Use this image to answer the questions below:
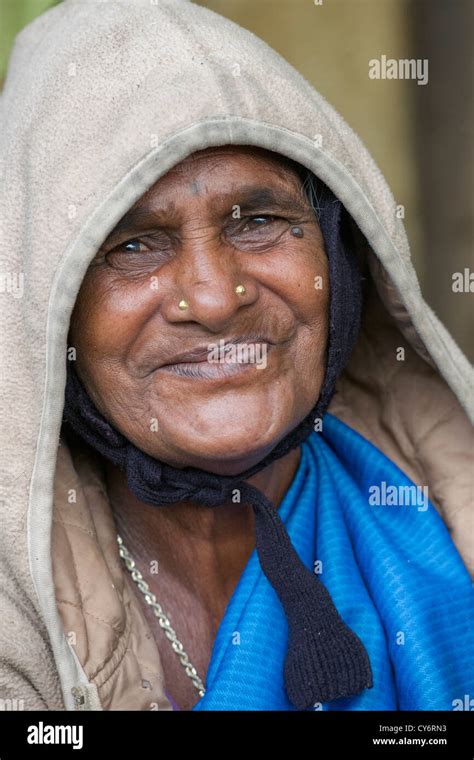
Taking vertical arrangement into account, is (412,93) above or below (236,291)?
above

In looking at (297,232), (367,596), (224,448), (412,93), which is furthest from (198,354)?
(412,93)

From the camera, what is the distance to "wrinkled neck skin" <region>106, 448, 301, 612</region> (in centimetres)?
200

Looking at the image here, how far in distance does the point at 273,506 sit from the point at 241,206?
1.75 ft

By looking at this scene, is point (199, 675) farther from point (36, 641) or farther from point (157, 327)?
point (157, 327)

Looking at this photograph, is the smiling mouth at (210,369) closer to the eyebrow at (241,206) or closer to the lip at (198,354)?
the lip at (198,354)

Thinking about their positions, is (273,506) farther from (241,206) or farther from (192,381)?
(241,206)

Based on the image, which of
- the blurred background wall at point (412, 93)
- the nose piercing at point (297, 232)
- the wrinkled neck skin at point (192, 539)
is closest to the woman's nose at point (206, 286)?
the nose piercing at point (297, 232)

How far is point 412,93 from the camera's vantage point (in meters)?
3.77

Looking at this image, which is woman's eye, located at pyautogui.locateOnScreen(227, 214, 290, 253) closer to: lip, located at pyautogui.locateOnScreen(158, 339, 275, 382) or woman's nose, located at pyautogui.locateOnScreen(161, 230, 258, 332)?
Result: woman's nose, located at pyautogui.locateOnScreen(161, 230, 258, 332)

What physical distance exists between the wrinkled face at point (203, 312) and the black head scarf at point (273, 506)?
1.6 inches

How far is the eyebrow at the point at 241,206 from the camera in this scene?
5.53 feet

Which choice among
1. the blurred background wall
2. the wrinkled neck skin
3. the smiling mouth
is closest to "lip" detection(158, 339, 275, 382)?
the smiling mouth

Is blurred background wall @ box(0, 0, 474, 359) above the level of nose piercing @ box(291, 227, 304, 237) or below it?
above

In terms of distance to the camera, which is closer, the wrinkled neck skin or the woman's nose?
the woman's nose
